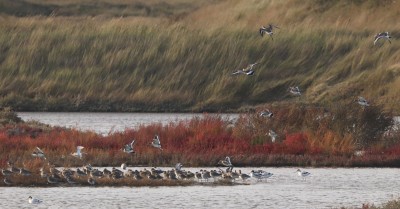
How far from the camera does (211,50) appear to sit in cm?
5600

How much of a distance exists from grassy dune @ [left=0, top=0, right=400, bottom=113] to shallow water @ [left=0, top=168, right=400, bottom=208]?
66.1ft

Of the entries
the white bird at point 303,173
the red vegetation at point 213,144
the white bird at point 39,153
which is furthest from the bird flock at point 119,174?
the red vegetation at point 213,144

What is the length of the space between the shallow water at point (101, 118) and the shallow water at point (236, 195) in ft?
43.8

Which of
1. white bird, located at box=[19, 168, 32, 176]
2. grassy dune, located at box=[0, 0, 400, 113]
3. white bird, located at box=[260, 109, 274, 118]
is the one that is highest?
grassy dune, located at box=[0, 0, 400, 113]

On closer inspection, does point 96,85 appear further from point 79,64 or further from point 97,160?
point 97,160

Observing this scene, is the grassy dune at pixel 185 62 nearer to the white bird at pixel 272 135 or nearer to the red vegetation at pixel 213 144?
the red vegetation at pixel 213 144

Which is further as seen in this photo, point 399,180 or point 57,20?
point 57,20

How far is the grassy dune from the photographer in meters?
52.5

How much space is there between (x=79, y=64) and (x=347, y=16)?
523 inches

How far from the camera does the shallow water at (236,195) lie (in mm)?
25406

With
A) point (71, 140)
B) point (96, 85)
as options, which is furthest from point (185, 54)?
point (71, 140)

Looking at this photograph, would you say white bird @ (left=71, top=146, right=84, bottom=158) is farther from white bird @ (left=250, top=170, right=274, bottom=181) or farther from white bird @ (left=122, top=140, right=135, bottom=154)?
→ white bird @ (left=250, top=170, right=274, bottom=181)

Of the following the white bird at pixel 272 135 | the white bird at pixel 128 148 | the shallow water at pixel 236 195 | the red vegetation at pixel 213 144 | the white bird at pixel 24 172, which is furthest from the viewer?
the white bird at pixel 272 135

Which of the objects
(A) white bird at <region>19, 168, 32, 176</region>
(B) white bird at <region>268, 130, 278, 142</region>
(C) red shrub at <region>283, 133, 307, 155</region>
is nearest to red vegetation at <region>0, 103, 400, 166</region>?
(C) red shrub at <region>283, 133, 307, 155</region>
